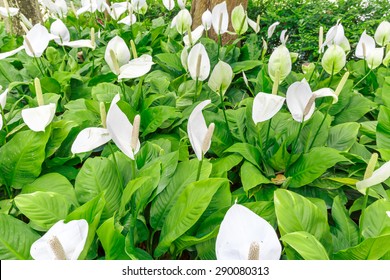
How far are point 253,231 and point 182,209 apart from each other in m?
0.33

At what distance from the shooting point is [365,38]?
5.21 ft

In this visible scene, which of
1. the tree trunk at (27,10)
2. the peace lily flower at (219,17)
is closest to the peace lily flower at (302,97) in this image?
the peace lily flower at (219,17)

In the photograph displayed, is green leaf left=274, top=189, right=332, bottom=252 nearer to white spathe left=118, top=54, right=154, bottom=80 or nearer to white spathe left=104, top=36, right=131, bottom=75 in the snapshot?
white spathe left=118, top=54, right=154, bottom=80

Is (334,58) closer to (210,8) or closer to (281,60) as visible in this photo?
(281,60)

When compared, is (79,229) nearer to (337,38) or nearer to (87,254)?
(87,254)

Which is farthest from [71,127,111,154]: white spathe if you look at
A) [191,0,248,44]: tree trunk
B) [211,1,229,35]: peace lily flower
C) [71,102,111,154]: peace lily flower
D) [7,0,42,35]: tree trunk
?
[7,0,42,35]: tree trunk

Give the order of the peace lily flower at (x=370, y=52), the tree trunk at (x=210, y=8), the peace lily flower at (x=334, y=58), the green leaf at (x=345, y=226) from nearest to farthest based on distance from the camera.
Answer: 1. the green leaf at (x=345, y=226)
2. the peace lily flower at (x=334, y=58)
3. the peace lily flower at (x=370, y=52)
4. the tree trunk at (x=210, y=8)

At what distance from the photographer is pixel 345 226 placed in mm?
1000

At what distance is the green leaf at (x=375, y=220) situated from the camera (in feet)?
3.14

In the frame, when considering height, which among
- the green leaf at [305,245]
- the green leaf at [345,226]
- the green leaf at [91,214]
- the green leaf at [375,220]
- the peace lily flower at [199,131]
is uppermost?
the peace lily flower at [199,131]

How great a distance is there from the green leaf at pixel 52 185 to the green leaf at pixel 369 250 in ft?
2.36

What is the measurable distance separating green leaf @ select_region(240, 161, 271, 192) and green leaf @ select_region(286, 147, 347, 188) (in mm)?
89

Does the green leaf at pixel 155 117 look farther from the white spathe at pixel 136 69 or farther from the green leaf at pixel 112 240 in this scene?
the green leaf at pixel 112 240
